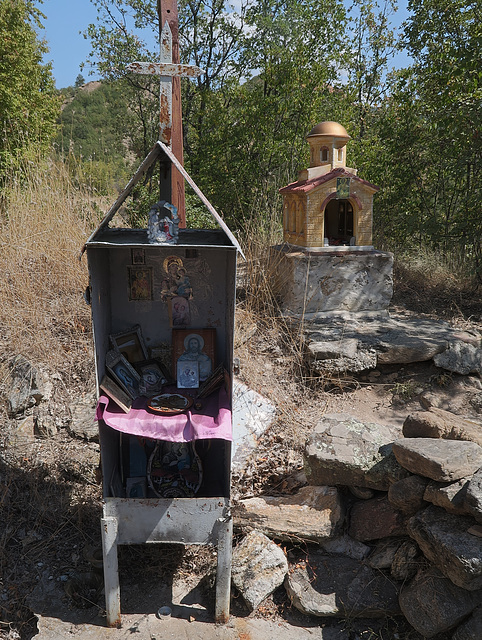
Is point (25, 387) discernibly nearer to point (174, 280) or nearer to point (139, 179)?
point (174, 280)

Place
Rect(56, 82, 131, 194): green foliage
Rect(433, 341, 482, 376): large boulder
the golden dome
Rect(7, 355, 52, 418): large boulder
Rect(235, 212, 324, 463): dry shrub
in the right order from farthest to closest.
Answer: Rect(56, 82, 131, 194): green foliage < the golden dome < Rect(433, 341, 482, 376): large boulder < Rect(235, 212, 324, 463): dry shrub < Rect(7, 355, 52, 418): large boulder

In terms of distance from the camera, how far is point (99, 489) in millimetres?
3418

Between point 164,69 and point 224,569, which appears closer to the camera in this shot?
point 224,569

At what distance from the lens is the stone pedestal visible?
554 centimetres

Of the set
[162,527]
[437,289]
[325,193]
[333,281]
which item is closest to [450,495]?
[162,527]

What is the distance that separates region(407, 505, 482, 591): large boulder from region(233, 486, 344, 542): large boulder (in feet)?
1.55

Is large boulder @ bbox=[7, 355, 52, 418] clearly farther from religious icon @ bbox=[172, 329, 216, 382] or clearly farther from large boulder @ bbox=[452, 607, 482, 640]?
large boulder @ bbox=[452, 607, 482, 640]

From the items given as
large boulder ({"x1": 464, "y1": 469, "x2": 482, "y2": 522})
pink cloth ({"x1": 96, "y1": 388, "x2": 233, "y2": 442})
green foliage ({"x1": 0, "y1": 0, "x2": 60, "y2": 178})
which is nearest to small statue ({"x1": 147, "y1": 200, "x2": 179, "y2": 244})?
pink cloth ({"x1": 96, "y1": 388, "x2": 233, "y2": 442})

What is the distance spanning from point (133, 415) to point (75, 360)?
1861mm

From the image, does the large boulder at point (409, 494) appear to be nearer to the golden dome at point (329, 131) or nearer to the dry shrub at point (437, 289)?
the dry shrub at point (437, 289)

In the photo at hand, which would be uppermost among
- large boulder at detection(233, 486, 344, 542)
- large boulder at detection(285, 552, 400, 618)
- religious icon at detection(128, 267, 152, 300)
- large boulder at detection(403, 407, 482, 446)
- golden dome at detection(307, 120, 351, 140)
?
golden dome at detection(307, 120, 351, 140)

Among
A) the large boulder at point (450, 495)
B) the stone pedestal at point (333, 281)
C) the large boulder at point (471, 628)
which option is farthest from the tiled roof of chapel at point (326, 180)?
the large boulder at point (471, 628)

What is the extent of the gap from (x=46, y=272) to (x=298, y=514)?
3.44 meters

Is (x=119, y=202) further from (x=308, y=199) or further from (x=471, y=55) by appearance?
(x=471, y=55)
